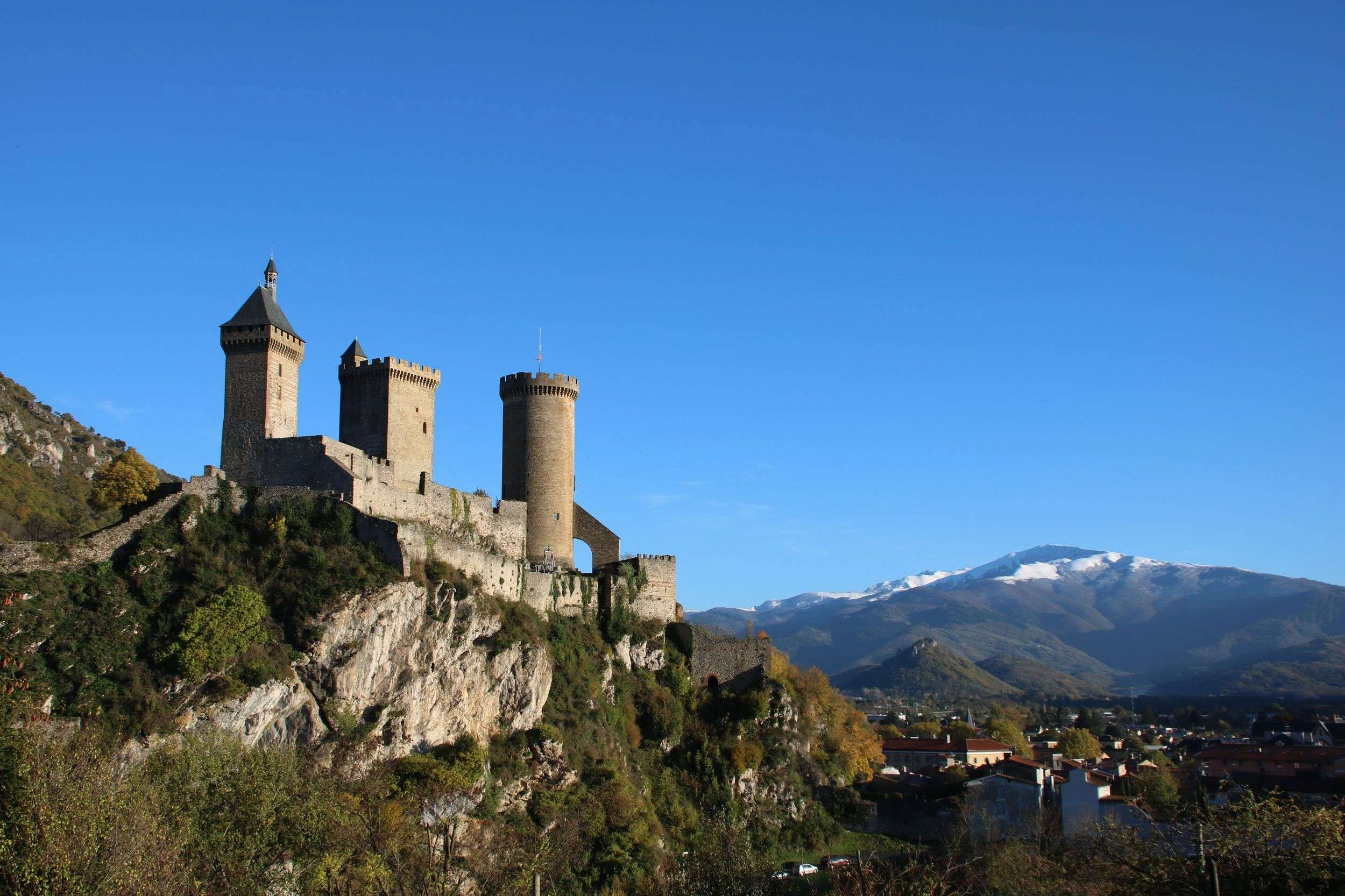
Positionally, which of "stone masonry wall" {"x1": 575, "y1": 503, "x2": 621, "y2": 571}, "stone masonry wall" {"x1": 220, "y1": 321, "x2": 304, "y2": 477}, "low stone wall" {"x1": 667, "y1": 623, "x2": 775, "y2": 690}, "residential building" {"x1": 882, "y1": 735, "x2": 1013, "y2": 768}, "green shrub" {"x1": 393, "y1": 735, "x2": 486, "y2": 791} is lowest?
"residential building" {"x1": 882, "y1": 735, "x2": 1013, "y2": 768}

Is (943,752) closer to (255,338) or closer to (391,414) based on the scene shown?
(391,414)

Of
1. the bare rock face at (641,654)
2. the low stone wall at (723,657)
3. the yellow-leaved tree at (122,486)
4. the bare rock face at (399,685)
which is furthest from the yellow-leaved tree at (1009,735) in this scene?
the yellow-leaved tree at (122,486)

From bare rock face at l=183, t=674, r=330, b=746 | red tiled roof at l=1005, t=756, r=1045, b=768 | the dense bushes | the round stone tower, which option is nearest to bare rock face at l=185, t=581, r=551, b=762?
bare rock face at l=183, t=674, r=330, b=746

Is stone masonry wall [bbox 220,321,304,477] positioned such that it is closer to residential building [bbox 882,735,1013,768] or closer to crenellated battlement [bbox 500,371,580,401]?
crenellated battlement [bbox 500,371,580,401]

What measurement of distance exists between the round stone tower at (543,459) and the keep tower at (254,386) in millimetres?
11809

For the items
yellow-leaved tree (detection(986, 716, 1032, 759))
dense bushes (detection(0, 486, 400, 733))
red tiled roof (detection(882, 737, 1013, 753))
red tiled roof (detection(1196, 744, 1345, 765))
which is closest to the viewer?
dense bushes (detection(0, 486, 400, 733))

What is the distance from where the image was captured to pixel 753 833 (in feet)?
189

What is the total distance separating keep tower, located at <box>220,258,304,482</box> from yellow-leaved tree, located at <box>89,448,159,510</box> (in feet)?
10.1

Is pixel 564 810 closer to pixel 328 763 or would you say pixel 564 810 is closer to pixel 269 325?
pixel 328 763

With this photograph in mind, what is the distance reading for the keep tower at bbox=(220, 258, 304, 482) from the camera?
50.4 meters

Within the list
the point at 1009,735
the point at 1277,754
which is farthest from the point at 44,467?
the point at 1277,754

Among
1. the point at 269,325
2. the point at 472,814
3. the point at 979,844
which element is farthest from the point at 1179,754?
the point at 269,325

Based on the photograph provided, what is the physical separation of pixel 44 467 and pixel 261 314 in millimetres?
47665

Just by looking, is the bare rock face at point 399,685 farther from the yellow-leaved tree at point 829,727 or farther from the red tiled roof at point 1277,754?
the red tiled roof at point 1277,754
